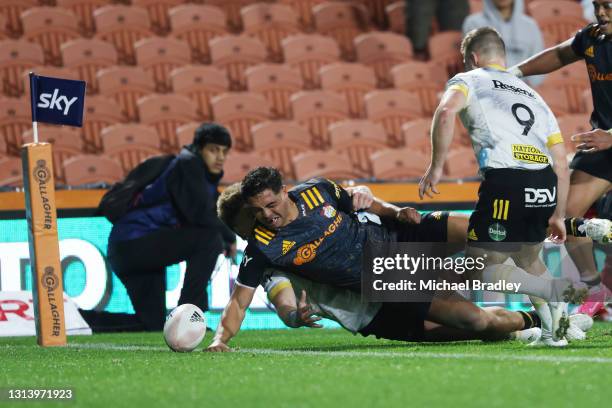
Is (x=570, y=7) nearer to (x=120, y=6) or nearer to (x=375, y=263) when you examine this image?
(x=120, y=6)

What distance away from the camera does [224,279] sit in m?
9.03

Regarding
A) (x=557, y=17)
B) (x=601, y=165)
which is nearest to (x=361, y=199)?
(x=601, y=165)

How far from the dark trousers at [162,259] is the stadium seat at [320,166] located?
7.59 ft

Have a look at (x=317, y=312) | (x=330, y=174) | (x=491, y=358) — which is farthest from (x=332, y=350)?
(x=330, y=174)

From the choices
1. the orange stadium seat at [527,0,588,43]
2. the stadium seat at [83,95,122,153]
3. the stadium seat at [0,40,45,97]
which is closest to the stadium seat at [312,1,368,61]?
the orange stadium seat at [527,0,588,43]

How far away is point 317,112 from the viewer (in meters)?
12.1

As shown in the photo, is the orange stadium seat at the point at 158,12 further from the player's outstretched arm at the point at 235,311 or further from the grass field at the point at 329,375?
the player's outstretched arm at the point at 235,311

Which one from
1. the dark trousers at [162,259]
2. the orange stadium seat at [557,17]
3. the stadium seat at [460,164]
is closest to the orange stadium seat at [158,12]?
the stadium seat at [460,164]

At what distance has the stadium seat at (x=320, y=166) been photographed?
10.9 m

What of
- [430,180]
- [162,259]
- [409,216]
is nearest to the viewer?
[430,180]

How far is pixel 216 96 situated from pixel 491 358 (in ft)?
23.7

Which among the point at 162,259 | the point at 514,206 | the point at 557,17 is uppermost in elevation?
the point at 557,17

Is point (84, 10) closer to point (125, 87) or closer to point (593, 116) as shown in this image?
point (125, 87)

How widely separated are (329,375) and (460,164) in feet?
Result: 23.5
